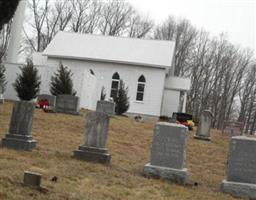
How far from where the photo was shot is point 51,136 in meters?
16.6

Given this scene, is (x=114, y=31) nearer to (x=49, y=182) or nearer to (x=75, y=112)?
(x=75, y=112)

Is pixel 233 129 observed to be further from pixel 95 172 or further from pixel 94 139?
pixel 95 172

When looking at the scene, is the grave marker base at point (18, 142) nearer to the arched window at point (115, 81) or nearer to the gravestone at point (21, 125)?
the gravestone at point (21, 125)

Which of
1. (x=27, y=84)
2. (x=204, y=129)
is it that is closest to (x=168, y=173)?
(x=204, y=129)

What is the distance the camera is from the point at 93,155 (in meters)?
12.8

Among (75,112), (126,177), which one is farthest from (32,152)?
(75,112)

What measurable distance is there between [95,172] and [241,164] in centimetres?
336

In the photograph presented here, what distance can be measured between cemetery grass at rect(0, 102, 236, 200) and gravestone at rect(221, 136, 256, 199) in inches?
18.7

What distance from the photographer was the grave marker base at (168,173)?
1182 centimetres

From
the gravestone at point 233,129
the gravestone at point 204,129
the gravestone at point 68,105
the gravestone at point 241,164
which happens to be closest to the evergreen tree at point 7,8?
the gravestone at point 241,164

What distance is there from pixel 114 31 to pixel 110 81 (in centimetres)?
2901

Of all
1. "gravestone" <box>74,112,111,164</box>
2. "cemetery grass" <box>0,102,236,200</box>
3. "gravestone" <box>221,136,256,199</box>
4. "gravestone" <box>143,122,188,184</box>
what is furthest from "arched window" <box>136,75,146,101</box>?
"gravestone" <box>221,136,256,199</box>

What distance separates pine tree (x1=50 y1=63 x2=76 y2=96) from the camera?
29141 mm

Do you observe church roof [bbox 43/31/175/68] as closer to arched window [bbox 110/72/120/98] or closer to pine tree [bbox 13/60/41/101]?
arched window [bbox 110/72/120/98]
